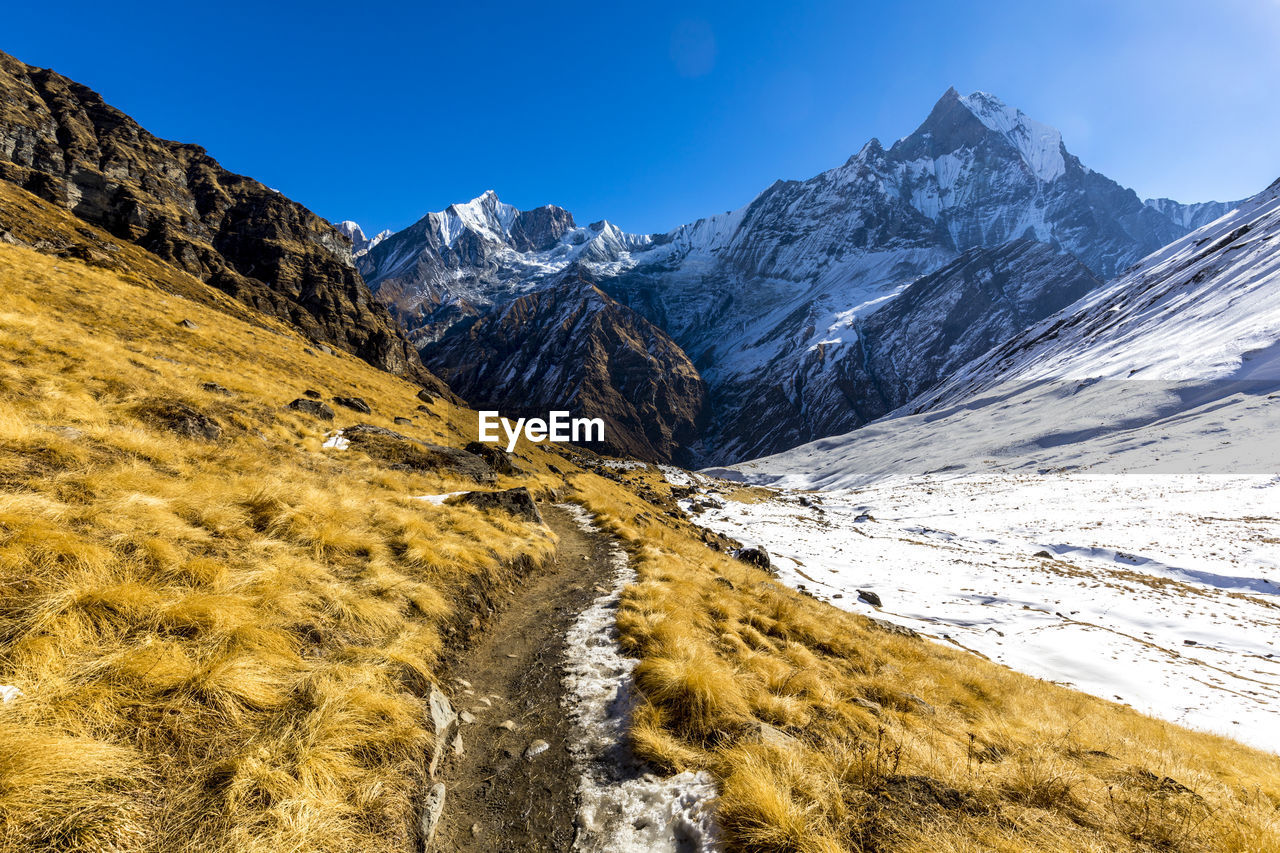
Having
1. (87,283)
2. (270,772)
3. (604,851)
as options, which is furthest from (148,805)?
(87,283)

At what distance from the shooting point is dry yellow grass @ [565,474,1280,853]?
367 cm

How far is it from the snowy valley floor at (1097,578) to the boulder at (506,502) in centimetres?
1480

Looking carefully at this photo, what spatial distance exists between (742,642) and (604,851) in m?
4.90

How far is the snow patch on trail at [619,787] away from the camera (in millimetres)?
3961

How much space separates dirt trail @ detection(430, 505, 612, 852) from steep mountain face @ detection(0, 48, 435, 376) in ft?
351

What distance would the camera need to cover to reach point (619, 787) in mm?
4582

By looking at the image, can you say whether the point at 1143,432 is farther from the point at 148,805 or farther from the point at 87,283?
the point at 87,283

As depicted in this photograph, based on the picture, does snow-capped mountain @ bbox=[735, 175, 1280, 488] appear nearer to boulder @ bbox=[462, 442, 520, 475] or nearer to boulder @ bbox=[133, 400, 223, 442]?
boulder @ bbox=[462, 442, 520, 475]

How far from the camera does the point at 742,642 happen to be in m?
8.29

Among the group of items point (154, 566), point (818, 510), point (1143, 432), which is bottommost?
point (818, 510)

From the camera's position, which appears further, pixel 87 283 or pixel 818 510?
pixel 818 510

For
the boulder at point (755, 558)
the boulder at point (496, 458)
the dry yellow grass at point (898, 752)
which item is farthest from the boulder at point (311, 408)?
the boulder at point (755, 558)

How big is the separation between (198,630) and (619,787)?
4.54 metres

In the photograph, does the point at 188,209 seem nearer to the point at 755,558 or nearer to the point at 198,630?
the point at 755,558
